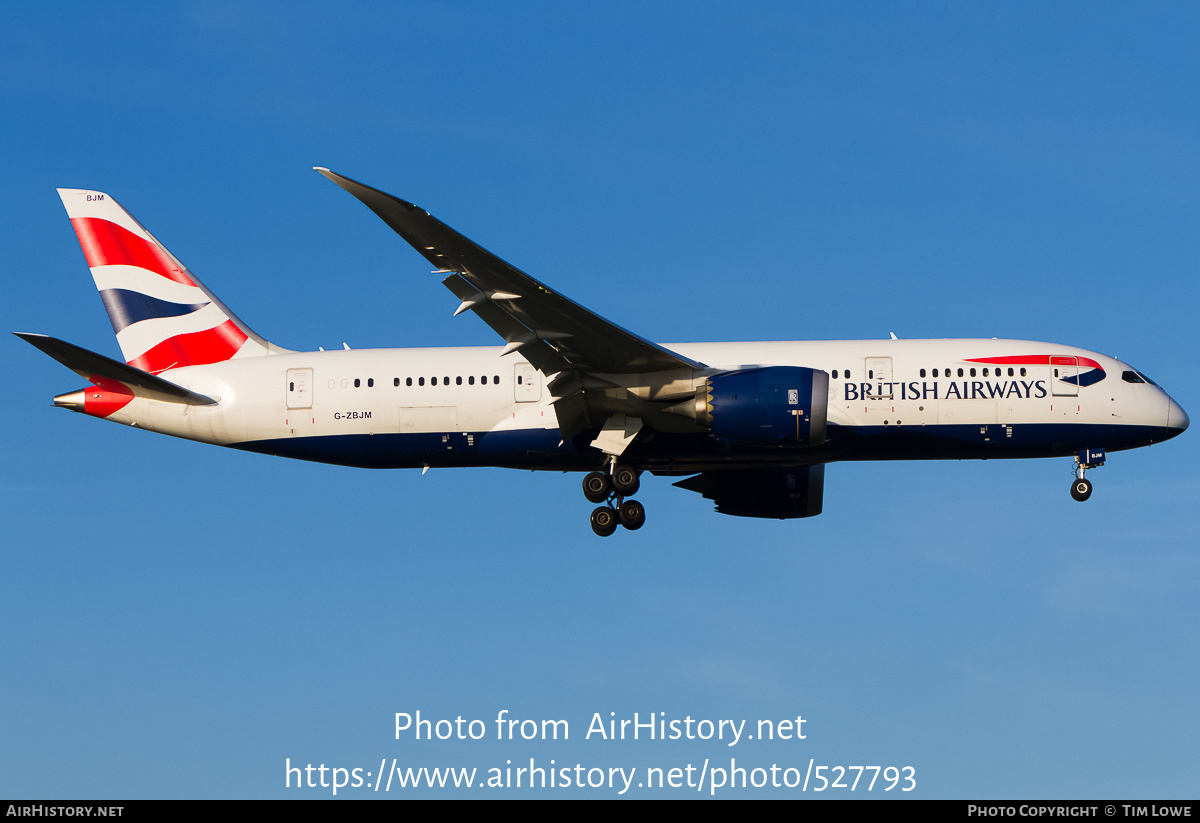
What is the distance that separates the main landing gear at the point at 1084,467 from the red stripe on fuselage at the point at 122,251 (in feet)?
76.4

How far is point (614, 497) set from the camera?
33.2m

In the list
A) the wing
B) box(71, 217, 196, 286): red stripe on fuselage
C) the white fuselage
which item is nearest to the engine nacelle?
the wing

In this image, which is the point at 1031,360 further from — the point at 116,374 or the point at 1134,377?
the point at 116,374

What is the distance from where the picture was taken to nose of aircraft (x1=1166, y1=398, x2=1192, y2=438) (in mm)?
33344

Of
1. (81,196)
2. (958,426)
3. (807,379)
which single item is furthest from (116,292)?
(958,426)

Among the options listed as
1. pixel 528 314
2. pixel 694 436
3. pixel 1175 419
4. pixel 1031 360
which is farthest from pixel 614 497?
pixel 1175 419

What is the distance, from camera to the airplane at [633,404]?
102ft

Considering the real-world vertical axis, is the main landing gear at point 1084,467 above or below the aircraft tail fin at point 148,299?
→ below

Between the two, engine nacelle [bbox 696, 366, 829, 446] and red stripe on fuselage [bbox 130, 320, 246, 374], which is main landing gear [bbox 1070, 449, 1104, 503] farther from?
red stripe on fuselage [bbox 130, 320, 246, 374]

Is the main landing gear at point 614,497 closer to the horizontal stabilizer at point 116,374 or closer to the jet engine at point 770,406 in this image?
the jet engine at point 770,406

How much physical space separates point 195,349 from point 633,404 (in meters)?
12.1

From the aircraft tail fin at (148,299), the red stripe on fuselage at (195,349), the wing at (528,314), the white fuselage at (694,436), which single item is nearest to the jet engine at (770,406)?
the wing at (528,314)

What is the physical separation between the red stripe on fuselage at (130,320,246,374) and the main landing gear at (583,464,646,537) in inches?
404

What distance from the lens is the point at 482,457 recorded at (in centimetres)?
3319
